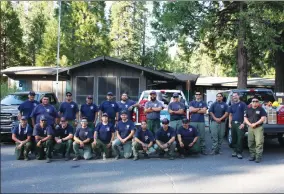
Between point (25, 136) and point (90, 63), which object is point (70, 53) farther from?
point (25, 136)

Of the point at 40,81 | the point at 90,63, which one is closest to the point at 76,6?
the point at 40,81

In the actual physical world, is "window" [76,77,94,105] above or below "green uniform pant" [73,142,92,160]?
above

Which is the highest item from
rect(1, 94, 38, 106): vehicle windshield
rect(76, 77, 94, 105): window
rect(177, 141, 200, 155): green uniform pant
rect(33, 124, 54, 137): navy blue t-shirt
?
rect(76, 77, 94, 105): window

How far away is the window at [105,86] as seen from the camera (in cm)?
2180

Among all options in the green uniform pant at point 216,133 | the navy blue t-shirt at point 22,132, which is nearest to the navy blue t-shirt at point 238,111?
the green uniform pant at point 216,133

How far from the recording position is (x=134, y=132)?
9664 mm

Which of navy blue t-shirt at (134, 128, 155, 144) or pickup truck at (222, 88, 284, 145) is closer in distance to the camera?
navy blue t-shirt at (134, 128, 155, 144)

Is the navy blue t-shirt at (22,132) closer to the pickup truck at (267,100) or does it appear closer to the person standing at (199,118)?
the person standing at (199,118)

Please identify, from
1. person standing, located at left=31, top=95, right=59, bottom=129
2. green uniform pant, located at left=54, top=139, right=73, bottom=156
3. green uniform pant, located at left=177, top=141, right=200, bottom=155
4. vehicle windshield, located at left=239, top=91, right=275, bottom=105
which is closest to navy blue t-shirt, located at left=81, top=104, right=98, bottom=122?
person standing, located at left=31, top=95, right=59, bottom=129

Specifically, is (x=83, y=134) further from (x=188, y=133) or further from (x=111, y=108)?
(x=188, y=133)

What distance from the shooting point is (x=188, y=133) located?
9.61 meters

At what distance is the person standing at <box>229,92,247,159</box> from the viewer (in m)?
9.52

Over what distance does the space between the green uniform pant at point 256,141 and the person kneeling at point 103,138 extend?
3713 millimetres

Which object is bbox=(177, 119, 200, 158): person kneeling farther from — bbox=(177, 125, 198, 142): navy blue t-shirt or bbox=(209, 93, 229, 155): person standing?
bbox=(209, 93, 229, 155): person standing
